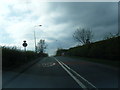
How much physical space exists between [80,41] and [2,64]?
63307 millimetres

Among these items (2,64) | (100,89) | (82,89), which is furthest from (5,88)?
(2,64)

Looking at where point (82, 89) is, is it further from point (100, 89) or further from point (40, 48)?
point (40, 48)

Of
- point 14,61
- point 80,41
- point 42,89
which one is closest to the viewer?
point 42,89

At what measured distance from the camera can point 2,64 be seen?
17.4 metres

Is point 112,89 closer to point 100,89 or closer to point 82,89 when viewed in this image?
point 100,89

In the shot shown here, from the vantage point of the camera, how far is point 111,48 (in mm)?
24875

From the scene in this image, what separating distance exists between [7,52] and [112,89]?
1274cm

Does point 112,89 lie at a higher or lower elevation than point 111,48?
lower

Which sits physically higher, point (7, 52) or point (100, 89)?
point (7, 52)

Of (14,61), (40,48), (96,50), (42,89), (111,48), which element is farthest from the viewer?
(40,48)

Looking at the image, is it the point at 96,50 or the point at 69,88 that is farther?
the point at 96,50

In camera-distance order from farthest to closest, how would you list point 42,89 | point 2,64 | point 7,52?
point 7,52 → point 2,64 → point 42,89

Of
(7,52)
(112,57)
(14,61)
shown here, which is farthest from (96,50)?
(7,52)

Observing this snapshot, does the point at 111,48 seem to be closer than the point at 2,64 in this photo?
No
